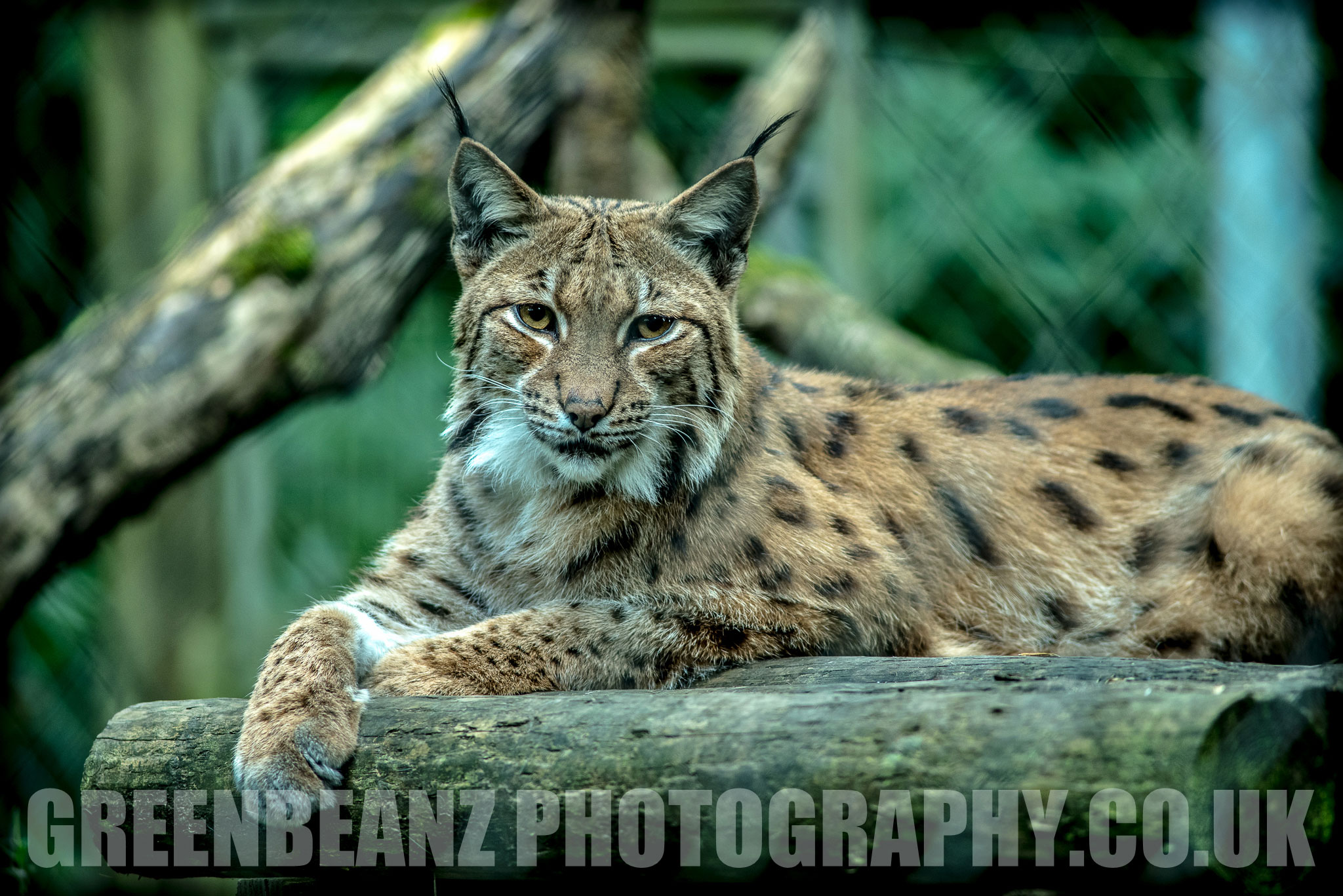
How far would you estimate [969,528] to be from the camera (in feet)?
9.56

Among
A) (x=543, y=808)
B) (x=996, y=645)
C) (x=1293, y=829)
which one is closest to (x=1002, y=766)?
(x=1293, y=829)

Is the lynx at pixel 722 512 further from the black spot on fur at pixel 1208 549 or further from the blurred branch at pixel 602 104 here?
the blurred branch at pixel 602 104

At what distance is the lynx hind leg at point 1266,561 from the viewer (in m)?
2.63

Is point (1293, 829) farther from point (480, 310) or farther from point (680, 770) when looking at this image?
point (480, 310)

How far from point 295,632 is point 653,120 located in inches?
147

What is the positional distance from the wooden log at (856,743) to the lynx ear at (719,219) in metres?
1.02

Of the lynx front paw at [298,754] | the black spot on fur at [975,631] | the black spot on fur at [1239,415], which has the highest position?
the black spot on fur at [1239,415]

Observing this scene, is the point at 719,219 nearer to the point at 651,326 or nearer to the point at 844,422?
the point at 651,326

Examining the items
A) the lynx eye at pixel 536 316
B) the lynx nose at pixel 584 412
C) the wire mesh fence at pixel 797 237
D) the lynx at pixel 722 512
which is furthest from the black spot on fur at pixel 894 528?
the wire mesh fence at pixel 797 237

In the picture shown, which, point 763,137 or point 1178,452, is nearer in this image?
point 763,137

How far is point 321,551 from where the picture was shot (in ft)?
17.3

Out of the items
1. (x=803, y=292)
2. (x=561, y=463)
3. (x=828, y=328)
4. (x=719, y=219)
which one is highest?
(x=803, y=292)

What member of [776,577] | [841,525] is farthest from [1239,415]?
[776,577]

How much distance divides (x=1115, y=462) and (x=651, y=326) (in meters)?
1.19
